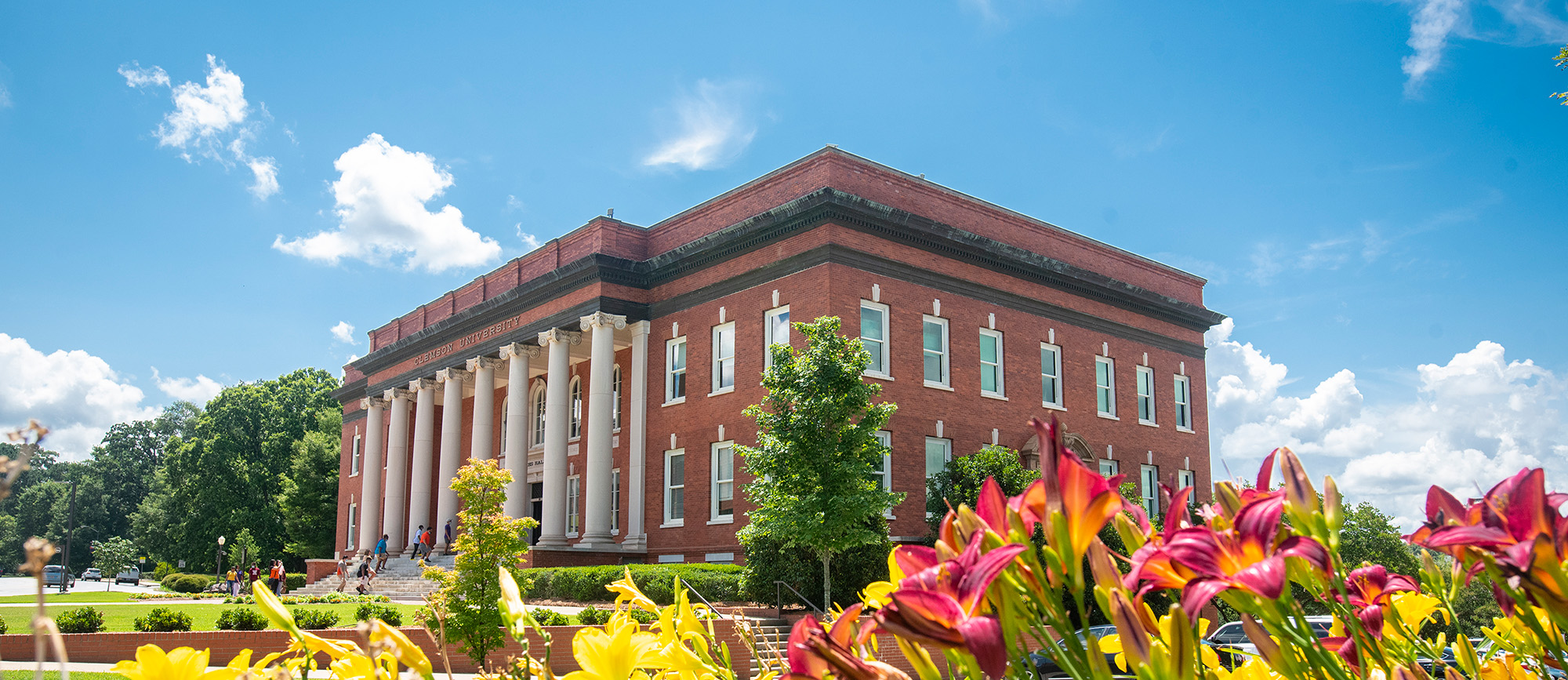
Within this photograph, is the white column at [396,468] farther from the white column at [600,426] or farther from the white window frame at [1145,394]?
the white window frame at [1145,394]

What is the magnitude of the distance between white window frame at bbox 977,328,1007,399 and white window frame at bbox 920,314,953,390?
1423mm

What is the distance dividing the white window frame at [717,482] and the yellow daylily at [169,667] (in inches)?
1113

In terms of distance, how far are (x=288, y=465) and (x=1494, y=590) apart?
74.3 meters

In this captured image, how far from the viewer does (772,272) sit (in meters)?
29.6

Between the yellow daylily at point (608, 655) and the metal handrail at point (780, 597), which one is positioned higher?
the yellow daylily at point (608, 655)

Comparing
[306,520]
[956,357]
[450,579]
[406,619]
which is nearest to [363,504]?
[306,520]

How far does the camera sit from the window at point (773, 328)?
29375mm

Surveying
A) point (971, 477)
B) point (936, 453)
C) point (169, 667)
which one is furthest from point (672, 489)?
point (169, 667)

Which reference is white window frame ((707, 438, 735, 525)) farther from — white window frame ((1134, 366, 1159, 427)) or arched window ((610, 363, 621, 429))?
white window frame ((1134, 366, 1159, 427))

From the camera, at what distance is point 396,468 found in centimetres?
4375

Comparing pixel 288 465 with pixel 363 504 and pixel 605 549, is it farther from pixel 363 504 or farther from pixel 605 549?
pixel 605 549

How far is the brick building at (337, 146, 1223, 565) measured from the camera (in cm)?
2894

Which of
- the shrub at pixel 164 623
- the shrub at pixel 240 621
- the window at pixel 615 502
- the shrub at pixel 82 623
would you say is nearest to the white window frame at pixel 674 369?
the window at pixel 615 502

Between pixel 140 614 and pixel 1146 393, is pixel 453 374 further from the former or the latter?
pixel 1146 393
